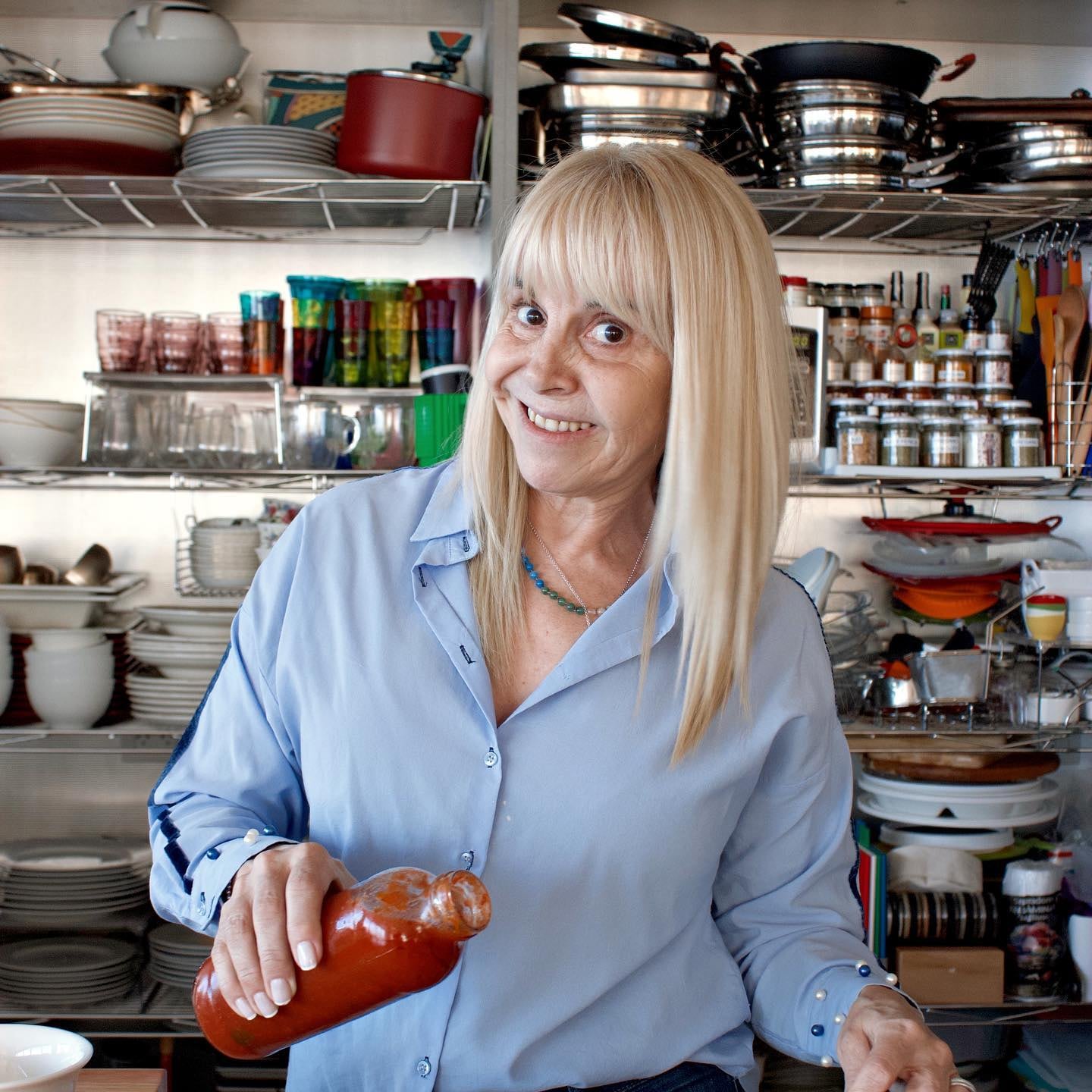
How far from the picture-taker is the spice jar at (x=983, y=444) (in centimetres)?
222

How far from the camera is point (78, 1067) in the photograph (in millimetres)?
821

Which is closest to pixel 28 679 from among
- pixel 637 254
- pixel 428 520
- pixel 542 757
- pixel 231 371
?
pixel 231 371

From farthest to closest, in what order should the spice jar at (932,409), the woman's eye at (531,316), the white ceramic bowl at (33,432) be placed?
the spice jar at (932,409), the white ceramic bowl at (33,432), the woman's eye at (531,316)

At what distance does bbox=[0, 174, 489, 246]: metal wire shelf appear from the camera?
81.0 inches

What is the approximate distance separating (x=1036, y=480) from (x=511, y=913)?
5.19ft

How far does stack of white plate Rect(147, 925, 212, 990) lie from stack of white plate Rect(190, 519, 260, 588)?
22.9 inches

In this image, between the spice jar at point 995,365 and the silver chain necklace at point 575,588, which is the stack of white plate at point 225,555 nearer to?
the silver chain necklace at point 575,588

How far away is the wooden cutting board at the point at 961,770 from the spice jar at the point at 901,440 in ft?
1.68

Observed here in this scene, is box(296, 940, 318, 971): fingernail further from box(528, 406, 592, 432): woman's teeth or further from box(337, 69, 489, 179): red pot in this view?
box(337, 69, 489, 179): red pot

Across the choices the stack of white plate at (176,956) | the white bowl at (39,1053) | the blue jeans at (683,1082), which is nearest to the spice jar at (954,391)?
the blue jeans at (683,1082)

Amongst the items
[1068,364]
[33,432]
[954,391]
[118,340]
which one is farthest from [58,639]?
[1068,364]

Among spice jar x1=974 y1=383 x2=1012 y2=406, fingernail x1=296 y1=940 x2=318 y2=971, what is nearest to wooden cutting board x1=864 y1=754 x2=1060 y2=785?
spice jar x1=974 y1=383 x2=1012 y2=406

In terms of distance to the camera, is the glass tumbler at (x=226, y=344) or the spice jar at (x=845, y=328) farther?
the spice jar at (x=845, y=328)

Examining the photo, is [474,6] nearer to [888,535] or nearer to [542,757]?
[888,535]
